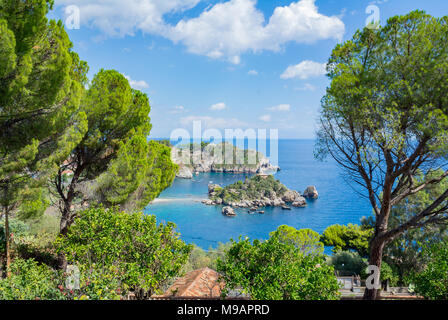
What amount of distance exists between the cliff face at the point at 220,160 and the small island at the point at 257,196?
23.3m

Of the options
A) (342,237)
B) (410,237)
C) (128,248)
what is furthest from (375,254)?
(342,237)

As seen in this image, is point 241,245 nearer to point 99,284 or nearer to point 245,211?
point 99,284

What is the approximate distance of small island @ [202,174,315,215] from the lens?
51.3 meters

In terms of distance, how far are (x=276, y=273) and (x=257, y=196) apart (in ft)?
162

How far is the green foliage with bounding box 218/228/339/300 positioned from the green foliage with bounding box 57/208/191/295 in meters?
0.97

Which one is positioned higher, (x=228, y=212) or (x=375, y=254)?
(x=375, y=254)

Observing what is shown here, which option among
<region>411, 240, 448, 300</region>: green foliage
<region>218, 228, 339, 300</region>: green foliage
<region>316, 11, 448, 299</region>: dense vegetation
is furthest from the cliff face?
<region>411, 240, 448, 300</region>: green foliage

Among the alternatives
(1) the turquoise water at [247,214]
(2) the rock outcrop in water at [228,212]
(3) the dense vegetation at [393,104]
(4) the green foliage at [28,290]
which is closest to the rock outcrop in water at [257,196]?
(1) the turquoise water at [247,214]

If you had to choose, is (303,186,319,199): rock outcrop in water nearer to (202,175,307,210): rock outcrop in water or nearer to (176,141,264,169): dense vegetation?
(202,175,307,210): rock outcrop in water

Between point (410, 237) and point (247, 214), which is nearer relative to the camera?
point (410, 237)

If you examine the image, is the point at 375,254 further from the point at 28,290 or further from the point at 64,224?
the point at 64,224

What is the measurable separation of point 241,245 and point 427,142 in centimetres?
333

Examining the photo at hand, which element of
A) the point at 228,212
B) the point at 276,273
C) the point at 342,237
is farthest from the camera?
the point at 228,212

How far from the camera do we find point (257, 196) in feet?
172
